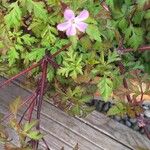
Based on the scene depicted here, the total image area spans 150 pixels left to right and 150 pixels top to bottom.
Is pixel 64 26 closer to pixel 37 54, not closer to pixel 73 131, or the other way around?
pixel 37 54

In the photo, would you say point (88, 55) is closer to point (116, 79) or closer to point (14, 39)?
point (116, 79)

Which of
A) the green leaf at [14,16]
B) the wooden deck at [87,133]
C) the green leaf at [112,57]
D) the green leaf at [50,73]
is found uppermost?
the green leaf at [14,16]

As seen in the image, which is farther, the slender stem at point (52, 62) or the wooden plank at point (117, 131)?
the wooden plank at point (117, 131)

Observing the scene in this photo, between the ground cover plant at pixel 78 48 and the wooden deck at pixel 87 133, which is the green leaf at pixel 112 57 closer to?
the ground cover plant at pixel 78 48

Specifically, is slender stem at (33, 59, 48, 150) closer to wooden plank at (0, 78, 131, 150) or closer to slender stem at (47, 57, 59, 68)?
slender stem at (47, 57, 59, 68)

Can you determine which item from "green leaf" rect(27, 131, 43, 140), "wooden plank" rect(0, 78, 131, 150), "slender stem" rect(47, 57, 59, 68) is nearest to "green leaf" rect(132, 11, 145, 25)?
"slender stem" rect(47, 57, 59, 68)

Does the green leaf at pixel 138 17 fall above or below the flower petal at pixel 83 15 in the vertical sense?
below

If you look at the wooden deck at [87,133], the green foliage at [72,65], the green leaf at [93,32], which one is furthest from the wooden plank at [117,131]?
the green leaf at [93,32]
